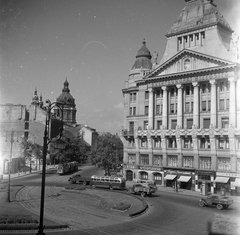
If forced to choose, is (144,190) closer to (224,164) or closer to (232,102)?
(224,164)

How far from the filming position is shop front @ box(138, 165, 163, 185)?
59.2 metres

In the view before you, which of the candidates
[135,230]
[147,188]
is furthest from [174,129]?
[135,230]

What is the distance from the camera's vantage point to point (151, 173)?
6019cm

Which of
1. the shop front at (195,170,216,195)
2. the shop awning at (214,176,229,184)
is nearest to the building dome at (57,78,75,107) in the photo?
the shop front at (195,170,216,195)

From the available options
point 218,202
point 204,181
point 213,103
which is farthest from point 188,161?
point 218,202

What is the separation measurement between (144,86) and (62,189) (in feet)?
88.4

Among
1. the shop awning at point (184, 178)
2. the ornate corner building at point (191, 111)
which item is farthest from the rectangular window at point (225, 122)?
the shop awning at point (184, 178)

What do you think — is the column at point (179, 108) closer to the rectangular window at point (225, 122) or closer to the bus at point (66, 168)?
the rectangular window at point (225, 122)

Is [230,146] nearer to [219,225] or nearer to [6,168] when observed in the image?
[219,225]

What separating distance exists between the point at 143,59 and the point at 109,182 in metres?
31.1

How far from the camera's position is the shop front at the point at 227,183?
4872cm

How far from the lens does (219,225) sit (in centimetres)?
2919

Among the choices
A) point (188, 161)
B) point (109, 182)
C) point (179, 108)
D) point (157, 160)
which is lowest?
point (109, 182)

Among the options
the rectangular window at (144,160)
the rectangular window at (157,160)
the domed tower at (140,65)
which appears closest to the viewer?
the rectangular window at (157,160)
